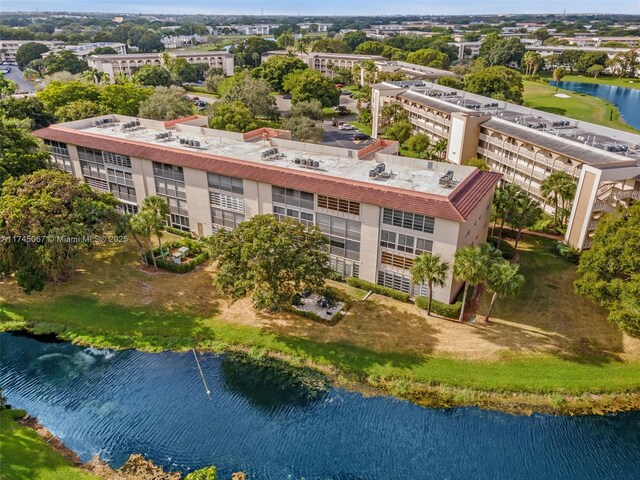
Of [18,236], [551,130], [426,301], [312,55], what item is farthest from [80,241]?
[312,55]

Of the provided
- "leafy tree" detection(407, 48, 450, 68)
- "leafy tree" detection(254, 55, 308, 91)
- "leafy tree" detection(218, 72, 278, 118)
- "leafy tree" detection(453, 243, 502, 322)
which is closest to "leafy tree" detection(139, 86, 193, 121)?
"leafy tree" detection(218, 72, 278, 118)

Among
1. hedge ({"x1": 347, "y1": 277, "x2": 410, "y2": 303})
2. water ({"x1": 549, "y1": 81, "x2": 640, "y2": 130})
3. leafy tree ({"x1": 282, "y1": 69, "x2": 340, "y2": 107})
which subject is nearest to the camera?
hedge ({"x1": 347, "y1": 277, "x2": 410, "y2": 303})

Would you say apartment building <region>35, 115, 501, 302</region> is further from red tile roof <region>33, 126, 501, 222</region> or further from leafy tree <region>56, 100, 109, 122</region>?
leafy tree <region>56, 100, 109, 122</region>

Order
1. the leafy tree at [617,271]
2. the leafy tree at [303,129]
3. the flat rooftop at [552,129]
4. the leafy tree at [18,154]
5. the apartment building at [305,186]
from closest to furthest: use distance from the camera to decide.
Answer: the leafy tree at [617,271] → the apartment building at [305,186] → the leafy tree at [18,154] → the flat rooftop at [552,129] → the leafy tree at [303,129]

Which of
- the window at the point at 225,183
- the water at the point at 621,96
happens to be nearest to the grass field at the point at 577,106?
the water at the point at 621,96

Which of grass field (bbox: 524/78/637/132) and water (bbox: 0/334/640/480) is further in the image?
grass field (bbox: 524/78/637/132)

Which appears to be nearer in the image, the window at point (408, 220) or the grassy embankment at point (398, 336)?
the grassy embankment at point (398, 336)

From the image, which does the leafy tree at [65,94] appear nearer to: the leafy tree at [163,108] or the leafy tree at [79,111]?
the leafy tree at [79,111]
